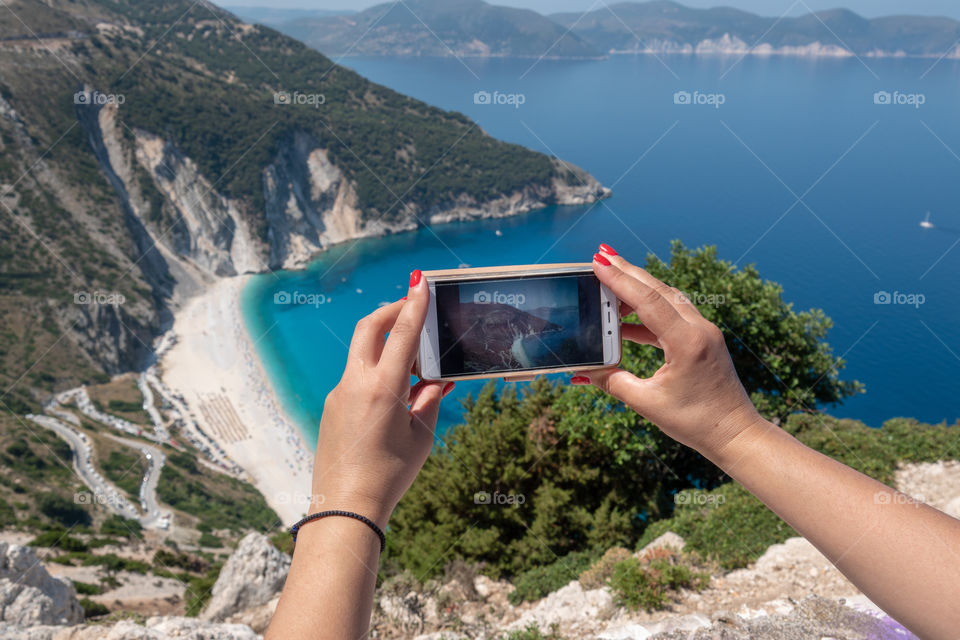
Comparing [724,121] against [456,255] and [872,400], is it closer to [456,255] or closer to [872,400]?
[456,255]

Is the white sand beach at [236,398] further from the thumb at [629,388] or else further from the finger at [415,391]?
the thumb at [629,388]

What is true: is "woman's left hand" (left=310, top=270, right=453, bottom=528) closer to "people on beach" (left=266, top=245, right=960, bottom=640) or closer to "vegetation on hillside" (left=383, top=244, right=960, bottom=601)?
"people on beach" (left=266, top=245, right=960, bottom=640)

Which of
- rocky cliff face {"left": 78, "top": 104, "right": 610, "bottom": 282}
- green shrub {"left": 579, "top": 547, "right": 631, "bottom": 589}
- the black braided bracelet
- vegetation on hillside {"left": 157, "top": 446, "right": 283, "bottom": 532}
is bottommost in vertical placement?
the black braided bracelet

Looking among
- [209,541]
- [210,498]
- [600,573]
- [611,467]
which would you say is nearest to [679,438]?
[600,573]

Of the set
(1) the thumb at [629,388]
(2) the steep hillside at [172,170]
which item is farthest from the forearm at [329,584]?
(2) the steep hillside at [172,170]

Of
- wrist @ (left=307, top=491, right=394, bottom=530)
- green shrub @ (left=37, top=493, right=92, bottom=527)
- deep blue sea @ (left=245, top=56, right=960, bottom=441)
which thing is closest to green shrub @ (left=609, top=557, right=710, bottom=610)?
wrist @ (left=307, top=491, right=394, bottom=530)

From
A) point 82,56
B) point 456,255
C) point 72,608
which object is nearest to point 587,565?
point 72,608
